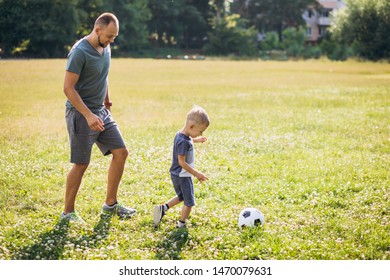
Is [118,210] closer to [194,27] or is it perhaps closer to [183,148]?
[183,148]

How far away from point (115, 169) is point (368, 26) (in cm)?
1672

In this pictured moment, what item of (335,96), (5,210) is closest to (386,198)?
(5,210)

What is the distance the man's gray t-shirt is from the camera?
6051 millimetres

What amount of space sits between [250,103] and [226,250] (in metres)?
14.6

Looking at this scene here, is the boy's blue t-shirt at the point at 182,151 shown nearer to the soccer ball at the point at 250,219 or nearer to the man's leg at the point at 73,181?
the soccer ball at the point at 250,219

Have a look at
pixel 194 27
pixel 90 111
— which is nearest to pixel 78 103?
pixel 90 111

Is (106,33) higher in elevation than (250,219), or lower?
higher

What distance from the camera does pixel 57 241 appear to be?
5.88m

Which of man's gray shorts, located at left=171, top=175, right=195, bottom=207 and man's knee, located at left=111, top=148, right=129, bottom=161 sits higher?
man's knee, located at left=111, top=148, right=129, bottom=161

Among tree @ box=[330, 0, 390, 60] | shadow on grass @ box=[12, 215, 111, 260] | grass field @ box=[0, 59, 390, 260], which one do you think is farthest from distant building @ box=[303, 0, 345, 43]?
shadow on grass @ box=[12, 215, 111, 260]

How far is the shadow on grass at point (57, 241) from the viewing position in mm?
5575

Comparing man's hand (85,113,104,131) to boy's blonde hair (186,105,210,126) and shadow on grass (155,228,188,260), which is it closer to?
boy's blonde hair (186,105,210,126)

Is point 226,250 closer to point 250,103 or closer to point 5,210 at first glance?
point 5,210

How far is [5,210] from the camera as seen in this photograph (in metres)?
7.03
